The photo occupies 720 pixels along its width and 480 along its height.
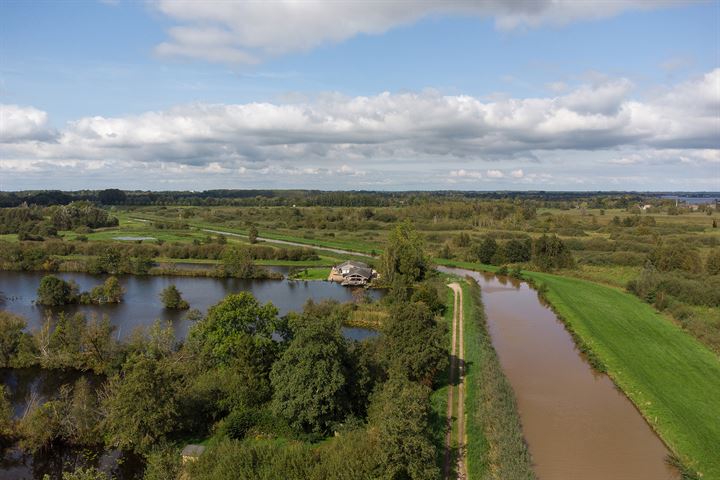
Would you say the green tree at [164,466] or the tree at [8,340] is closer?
the green tree at [164,466]

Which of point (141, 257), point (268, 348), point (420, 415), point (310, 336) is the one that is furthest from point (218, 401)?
point (141, 257)

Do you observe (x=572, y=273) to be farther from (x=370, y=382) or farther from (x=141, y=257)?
(x=141, y=257)

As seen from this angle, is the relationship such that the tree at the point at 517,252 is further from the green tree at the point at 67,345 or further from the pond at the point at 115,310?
the green tree at the point at 67,345

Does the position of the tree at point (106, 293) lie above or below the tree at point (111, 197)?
below

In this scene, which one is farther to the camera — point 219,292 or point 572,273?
point 572,273

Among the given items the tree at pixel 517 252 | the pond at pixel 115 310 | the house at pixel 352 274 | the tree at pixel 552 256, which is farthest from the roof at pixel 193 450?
the tree at pixel 517 252

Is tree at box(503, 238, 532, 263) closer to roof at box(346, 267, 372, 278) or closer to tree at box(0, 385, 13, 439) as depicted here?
roof at box(346, 267, 372, 278)

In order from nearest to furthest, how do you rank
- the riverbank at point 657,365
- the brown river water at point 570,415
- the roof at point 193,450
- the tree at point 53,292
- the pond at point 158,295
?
1. the roof at point 193,450
2. the brown river water at point 570,415
3. the riverbank at point 657,365
4. the pond at point 158,295
5. the tree at point 53,292
